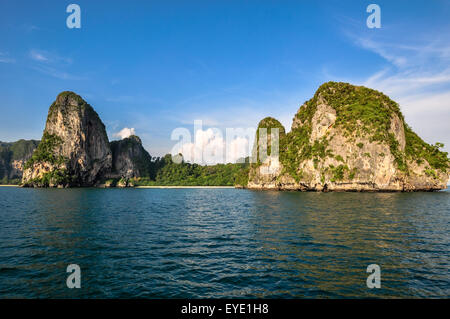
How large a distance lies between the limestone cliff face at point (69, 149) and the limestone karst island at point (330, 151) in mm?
511

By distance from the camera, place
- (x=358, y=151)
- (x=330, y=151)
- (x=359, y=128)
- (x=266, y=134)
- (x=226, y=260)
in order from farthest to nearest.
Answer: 1. (x=266, y=134)
2. (x=330, y=151)
3. (x=359, y=128)
4. (x=358, y=151)
5. (x=226, y=260)

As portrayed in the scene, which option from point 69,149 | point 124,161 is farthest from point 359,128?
point 124,161

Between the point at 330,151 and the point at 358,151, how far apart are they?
914cm

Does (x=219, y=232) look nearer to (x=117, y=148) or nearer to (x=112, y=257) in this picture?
(x=112, y=257)

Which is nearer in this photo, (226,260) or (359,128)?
(226,260)

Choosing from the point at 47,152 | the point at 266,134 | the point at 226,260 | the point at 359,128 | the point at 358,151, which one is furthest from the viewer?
Answer: the point at 266,134

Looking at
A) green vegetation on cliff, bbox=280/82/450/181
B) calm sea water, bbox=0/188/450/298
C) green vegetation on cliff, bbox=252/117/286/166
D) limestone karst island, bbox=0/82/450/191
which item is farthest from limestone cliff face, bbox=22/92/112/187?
calm sea water, bbox=0/188/450/298

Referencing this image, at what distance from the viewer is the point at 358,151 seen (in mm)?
80812

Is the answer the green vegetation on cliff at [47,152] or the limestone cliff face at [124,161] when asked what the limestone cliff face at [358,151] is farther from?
the limestone cliff face at [124,161]

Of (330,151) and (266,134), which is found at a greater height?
(266,134)

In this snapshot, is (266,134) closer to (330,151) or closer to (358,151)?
(330,151)

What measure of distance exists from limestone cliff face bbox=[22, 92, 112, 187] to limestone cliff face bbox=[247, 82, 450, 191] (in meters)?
119
